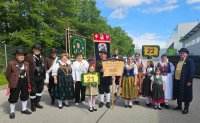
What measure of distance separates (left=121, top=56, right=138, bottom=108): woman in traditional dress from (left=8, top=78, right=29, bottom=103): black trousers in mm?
3075

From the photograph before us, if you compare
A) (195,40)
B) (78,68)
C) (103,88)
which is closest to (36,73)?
(78,68)

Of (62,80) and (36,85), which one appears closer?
(36,85)

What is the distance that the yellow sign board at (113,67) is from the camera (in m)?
8.65

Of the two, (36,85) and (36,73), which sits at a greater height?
(36,73)

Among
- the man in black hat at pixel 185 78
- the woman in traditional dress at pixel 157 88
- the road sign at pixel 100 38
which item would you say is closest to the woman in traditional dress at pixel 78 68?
the woman in traditional dress at pixel 157 88

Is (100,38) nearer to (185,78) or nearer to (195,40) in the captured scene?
(185,78)

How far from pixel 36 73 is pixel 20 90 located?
0.78 meters

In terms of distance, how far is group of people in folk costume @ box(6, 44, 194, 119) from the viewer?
8203 millimetres

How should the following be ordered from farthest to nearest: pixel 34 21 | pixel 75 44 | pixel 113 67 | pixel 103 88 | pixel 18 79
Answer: pixel 34 21, pixel 75 44, pixel 103 88, pixel 113 67, pixel 18 79

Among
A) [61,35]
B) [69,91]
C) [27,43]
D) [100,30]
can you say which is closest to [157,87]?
[69,91]

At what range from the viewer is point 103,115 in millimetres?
7711

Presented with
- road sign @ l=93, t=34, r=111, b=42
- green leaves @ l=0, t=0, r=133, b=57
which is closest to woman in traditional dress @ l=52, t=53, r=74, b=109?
road sign @ l=93, t=34, r=111, b=42

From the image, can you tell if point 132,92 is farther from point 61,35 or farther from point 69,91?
point 61,35

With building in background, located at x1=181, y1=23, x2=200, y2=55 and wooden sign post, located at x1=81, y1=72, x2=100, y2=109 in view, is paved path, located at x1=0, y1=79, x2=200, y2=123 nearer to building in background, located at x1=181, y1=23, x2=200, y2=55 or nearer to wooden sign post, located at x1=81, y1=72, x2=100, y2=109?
wooden sign post, located at x1=81, y1=72, x2=100, y2=109
